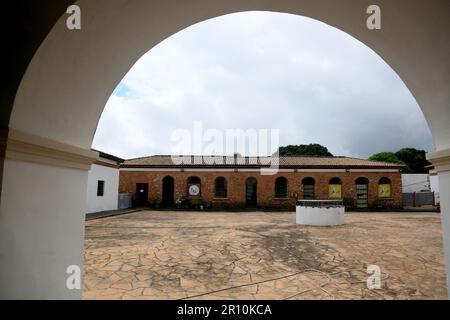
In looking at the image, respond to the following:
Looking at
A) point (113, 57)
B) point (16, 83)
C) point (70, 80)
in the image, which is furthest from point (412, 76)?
point (16, 83)

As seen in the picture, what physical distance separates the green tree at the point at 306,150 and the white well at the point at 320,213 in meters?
33.5

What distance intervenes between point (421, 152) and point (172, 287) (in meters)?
46.9

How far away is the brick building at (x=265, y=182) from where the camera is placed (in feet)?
66.5

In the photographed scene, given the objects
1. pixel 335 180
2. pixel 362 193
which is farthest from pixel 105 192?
pixel 362 193

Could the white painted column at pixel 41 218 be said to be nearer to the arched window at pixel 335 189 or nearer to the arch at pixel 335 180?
the arched window at pixel 335 189

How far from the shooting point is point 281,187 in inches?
845

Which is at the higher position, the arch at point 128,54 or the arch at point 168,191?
the arch at point 128,54

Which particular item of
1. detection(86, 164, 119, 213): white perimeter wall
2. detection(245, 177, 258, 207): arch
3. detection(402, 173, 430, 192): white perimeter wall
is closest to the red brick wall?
detection(245, 177, 258, 207): arch

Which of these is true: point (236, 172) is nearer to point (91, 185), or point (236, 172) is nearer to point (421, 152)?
point (91, 185)

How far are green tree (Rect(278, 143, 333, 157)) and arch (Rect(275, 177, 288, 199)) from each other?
2447 cm

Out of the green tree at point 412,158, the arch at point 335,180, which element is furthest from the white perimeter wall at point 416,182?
the green tree at point 412,158

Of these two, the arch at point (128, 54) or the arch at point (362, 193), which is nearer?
the arch at point (128, 54)

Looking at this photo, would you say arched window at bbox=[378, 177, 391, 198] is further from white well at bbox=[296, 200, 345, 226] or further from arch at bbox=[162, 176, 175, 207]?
arch at bbox=[162, 176, 175, 207]

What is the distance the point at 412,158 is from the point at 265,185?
101 ft
